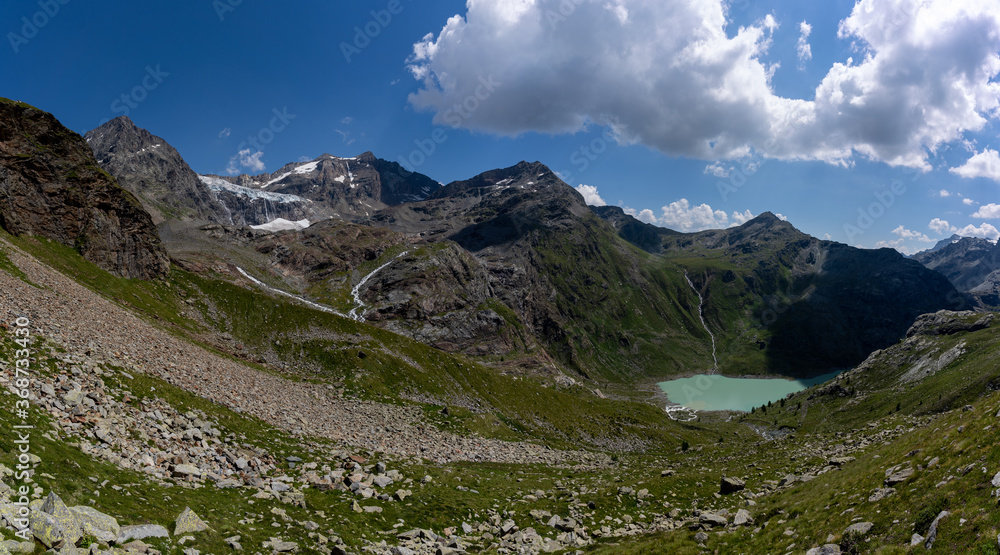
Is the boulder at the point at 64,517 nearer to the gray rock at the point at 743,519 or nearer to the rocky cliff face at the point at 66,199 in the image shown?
the gray rock at the point at 743,519

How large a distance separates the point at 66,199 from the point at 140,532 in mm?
93832

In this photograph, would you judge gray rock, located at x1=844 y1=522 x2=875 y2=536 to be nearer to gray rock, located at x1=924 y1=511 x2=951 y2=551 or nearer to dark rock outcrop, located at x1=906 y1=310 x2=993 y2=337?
gray rock, located at x1=924 y1=511 x2=951 y2=551

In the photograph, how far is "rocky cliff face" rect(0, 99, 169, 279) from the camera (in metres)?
66.1

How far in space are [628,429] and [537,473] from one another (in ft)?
242

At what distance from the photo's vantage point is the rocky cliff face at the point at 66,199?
66.1m

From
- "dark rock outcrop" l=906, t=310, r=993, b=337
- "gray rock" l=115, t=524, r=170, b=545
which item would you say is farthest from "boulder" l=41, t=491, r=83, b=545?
"dark rock outcrop" l=906, t=310, r=993, b=337

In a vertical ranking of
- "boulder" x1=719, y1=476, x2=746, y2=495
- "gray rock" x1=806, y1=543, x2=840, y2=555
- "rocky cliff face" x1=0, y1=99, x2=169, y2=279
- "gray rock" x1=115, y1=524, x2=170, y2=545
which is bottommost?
"boulder" x1=719, y1=476, x2=746, y2=495

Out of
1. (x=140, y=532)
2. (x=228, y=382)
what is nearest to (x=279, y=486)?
(x=140, y=532)

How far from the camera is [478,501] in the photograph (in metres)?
29.0

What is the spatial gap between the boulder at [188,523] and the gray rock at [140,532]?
43cm

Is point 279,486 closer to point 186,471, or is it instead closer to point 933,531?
point 186,471

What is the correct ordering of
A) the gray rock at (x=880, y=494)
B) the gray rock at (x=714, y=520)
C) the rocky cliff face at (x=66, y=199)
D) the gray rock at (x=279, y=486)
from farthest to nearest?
the rocky cliff face at (x=66, y=199) < the gray rock at (x=714, y=520) < the gray rock at (x=279, y=486) < the gray rock at (x=880, y=494)

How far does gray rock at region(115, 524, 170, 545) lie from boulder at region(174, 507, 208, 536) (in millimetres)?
430

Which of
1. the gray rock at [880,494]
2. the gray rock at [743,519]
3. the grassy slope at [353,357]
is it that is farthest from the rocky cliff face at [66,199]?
the gray rock at [880,494]
